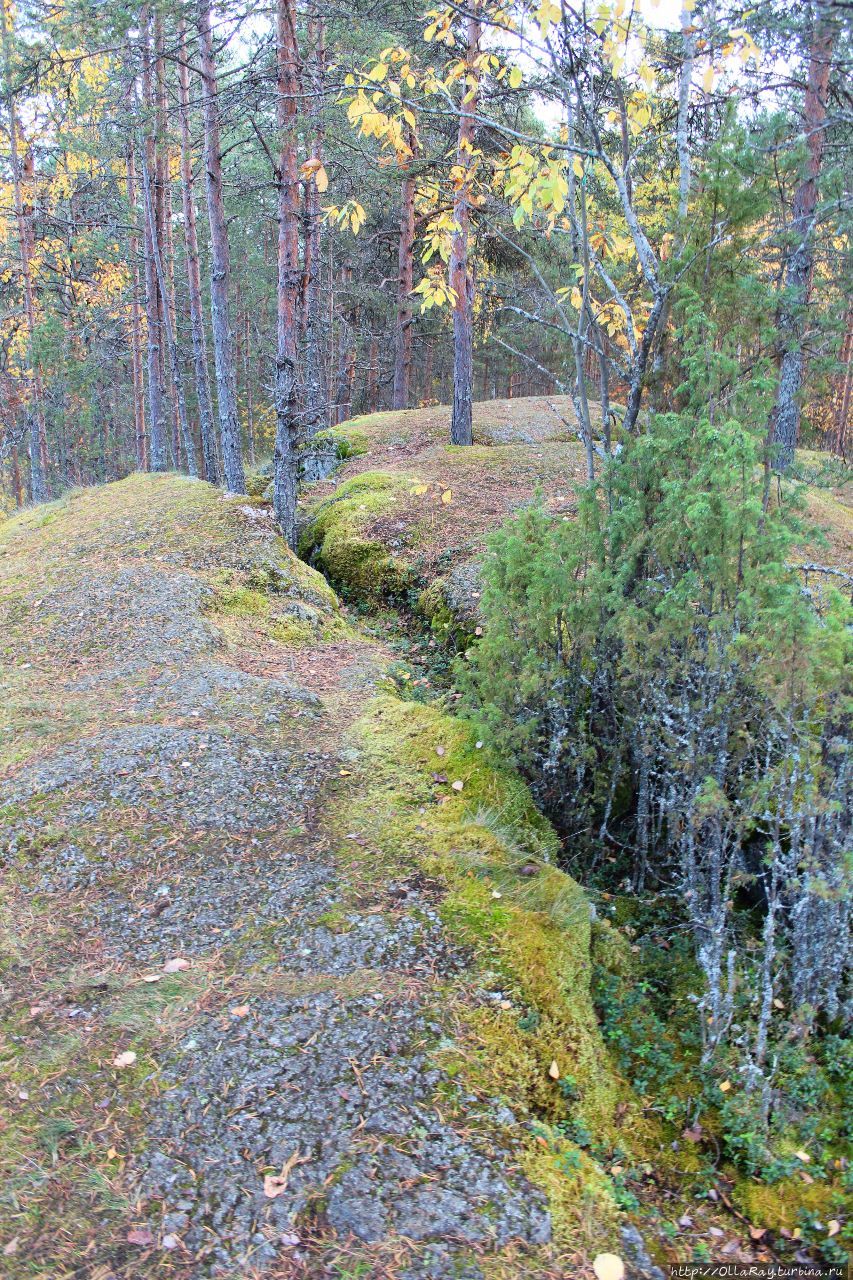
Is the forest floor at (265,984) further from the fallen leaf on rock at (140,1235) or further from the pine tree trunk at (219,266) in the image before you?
the pine tree trunk at (219,266)

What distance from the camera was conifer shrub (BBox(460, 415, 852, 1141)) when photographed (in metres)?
2.76

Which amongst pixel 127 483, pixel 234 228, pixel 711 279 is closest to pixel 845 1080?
pixel 711 279

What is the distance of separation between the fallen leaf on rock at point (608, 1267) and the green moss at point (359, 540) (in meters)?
6.33

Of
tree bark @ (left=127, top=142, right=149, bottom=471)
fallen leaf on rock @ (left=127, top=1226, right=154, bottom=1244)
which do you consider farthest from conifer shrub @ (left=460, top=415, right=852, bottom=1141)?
tree bark @ (left=127, top=142, right=149, bottom=471)

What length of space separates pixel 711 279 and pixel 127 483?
9.87 meters

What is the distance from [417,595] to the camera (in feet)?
25.5

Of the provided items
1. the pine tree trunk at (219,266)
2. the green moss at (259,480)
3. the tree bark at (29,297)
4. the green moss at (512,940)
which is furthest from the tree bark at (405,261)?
the green moss at (512,940)

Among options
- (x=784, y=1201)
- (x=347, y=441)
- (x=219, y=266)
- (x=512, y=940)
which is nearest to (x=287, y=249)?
(x=219, y=266)

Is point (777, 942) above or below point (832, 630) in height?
below

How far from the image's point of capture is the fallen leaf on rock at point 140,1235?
2023 mm

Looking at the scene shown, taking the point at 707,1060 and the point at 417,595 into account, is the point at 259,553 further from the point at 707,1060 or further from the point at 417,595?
the point at 707,1060

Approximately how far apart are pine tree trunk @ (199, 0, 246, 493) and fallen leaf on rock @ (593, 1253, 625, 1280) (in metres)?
8.54

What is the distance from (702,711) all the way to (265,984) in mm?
2045

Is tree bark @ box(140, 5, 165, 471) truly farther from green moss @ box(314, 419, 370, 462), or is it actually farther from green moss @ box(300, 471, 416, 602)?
green moss @ box(300, 471, 416, 602)
